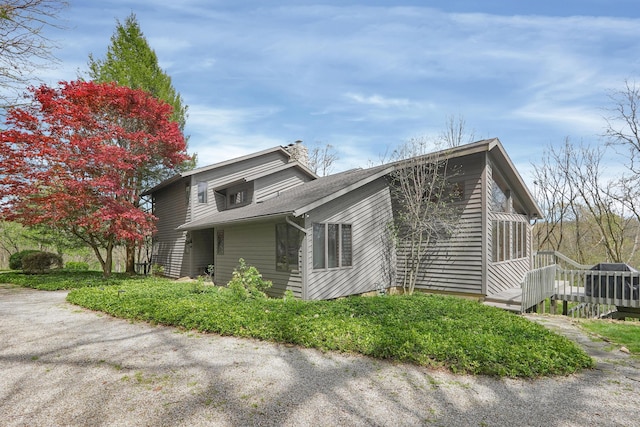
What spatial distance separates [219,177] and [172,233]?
12.9ft

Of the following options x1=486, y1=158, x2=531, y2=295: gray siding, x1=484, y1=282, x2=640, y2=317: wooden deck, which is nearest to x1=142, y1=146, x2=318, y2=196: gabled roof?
x1=486, y1=158, x2=531, y2=295: gray siding

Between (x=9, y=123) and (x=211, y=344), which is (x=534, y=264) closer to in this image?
(x=211, y=344)

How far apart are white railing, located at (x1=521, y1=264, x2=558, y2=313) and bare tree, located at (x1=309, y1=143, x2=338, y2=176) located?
2107 cm

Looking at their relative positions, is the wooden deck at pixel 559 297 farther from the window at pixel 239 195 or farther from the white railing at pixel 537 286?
the window at pixel 239 195

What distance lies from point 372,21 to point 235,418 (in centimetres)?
972

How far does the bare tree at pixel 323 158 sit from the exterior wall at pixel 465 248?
19972 mm

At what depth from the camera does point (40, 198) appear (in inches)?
441

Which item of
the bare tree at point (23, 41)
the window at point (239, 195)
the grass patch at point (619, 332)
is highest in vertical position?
the bare tree at point (23, 41)

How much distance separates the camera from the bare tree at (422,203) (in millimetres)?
10125

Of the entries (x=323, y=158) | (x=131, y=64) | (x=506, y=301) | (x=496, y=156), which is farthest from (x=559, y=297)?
(x=131, y=64)

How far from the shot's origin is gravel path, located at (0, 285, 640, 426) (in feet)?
11.0

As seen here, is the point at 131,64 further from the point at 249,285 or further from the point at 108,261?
the point at 249,285

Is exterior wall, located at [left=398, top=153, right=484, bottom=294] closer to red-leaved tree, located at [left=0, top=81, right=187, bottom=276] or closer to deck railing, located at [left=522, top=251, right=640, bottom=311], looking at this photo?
deck railing, located at [left=522, top=251, right=640, bottom=311]

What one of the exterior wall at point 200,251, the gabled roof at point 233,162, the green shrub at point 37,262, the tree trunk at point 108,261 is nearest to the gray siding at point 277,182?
the gabled roof at point 233,162
